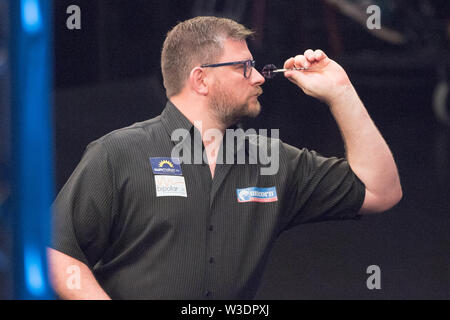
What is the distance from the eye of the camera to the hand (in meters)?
2.21

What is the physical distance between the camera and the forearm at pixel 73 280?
1915mm

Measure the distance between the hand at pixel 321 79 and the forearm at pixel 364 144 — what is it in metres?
0.02

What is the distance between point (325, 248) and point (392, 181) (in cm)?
203

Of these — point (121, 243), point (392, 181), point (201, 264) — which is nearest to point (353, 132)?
point (392, 181)

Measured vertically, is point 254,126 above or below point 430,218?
above

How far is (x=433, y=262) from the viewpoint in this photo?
4074 millimetres

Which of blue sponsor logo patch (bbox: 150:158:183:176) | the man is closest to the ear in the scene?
the man

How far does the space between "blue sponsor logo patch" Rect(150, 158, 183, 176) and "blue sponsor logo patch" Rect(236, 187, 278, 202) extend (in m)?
0.19

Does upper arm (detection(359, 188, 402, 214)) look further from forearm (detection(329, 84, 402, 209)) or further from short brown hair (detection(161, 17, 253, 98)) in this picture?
short brown hair (detection(161, 17, 253, 98))

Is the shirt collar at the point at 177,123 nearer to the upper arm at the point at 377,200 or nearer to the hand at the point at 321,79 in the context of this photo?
the hand at the point at 321,79

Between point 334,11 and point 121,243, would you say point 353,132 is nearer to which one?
point 121,243
